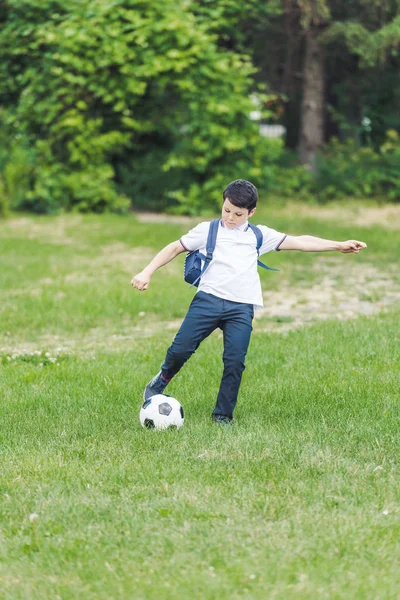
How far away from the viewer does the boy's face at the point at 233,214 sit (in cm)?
548

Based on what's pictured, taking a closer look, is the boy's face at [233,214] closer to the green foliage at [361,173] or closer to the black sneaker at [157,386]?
the black sneaker at [157,386]

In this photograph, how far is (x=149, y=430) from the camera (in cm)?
556

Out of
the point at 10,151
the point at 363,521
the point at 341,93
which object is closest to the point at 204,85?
the point at 10,151

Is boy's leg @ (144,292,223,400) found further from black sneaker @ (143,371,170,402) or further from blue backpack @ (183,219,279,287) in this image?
black sneaker @ (143,371,170,402)

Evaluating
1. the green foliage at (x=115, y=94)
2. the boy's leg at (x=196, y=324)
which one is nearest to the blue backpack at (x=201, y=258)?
the boy's leg at (x=196, y=324)

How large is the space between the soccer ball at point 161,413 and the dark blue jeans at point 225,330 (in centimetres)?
29

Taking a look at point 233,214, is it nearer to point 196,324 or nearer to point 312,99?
point 196,324

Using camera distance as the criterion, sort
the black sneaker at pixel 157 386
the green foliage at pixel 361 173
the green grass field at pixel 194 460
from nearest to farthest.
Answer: the green grass field at pixel 194 460 < the black sneaker at pixel 157 386 < the green foliage at pixel 361 173

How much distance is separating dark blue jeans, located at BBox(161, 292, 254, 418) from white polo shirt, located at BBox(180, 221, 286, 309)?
0.06 meters

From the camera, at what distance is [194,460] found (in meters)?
5.02

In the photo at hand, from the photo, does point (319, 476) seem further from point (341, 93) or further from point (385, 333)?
point (341, 93)

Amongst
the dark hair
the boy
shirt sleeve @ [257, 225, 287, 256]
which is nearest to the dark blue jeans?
the boy

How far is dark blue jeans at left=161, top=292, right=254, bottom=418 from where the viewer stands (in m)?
5.60

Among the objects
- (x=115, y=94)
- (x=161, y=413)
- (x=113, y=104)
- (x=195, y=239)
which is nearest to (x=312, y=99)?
(x=113, y=104)
